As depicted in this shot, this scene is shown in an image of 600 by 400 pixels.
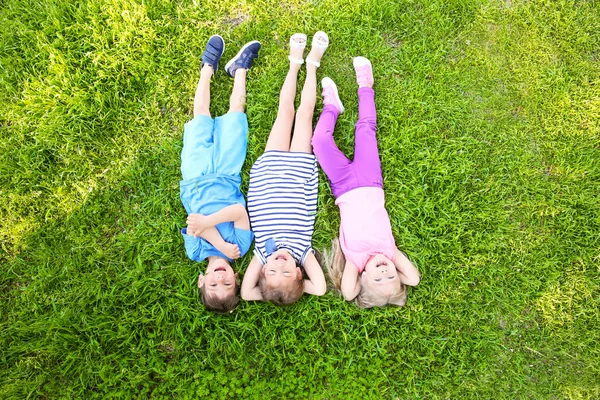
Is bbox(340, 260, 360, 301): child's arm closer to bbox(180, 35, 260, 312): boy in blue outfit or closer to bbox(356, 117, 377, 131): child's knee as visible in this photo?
bbox(180, 35, 260, 312): boy in blue outfit

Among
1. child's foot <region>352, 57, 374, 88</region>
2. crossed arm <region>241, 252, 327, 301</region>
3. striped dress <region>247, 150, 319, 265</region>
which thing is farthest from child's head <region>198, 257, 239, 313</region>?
child's foot <region>352, 57, 374, 88</region>

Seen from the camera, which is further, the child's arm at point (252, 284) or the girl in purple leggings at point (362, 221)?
the child's arm at point (252, 284)

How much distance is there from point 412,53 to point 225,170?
2.29m

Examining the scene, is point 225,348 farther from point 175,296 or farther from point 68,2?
point 68,2

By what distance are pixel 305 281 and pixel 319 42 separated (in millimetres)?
2381

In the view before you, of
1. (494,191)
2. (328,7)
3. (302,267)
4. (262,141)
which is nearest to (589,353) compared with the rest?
(494,191)

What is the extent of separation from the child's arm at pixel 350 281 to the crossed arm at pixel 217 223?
1017 mm

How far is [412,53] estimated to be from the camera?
12.5 ft

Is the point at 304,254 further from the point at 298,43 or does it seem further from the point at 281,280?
the point at 298,43

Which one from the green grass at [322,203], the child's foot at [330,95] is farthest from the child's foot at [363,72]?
the child's foot at [330,95]

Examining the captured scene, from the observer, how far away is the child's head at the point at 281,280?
10.3 ft

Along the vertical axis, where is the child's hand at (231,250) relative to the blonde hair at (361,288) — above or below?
above

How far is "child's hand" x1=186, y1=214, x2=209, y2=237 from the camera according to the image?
311 cm

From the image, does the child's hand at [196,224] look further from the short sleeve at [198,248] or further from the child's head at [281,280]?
the child's head at [281,280]
